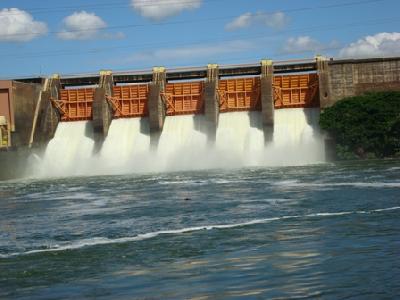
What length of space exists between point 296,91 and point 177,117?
8615mm

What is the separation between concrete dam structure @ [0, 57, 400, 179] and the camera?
145ft

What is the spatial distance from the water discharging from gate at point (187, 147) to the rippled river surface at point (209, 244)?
17583 mm

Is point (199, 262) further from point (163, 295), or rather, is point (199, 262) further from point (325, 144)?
point (325, 144)

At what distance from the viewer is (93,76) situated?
49344 mm

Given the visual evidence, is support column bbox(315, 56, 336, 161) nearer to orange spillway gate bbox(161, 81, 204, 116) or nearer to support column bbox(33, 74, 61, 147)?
orange spillway gate bbox(161, 81, 204, 116)

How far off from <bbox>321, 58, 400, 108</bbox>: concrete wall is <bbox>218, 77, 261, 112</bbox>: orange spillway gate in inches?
203

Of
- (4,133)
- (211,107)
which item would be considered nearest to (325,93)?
(211,107)

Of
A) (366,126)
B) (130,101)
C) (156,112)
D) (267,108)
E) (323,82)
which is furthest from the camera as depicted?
(130,101)

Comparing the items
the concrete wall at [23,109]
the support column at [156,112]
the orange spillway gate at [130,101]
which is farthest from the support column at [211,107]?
the concrete wall at [23,109]

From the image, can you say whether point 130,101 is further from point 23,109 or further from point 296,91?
point 296,91

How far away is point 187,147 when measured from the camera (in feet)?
149

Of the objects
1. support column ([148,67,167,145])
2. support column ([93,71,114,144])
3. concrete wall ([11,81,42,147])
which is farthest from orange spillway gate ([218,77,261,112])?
concrete wall ([11,81,42,147])

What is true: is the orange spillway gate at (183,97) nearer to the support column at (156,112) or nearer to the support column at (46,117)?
the support column at (156,112)

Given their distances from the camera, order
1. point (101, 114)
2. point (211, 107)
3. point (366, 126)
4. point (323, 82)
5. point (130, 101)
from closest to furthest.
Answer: point (366, 126) < point (323, 82) < point (211, 107) < point (101, 114) < point (130, 101)
